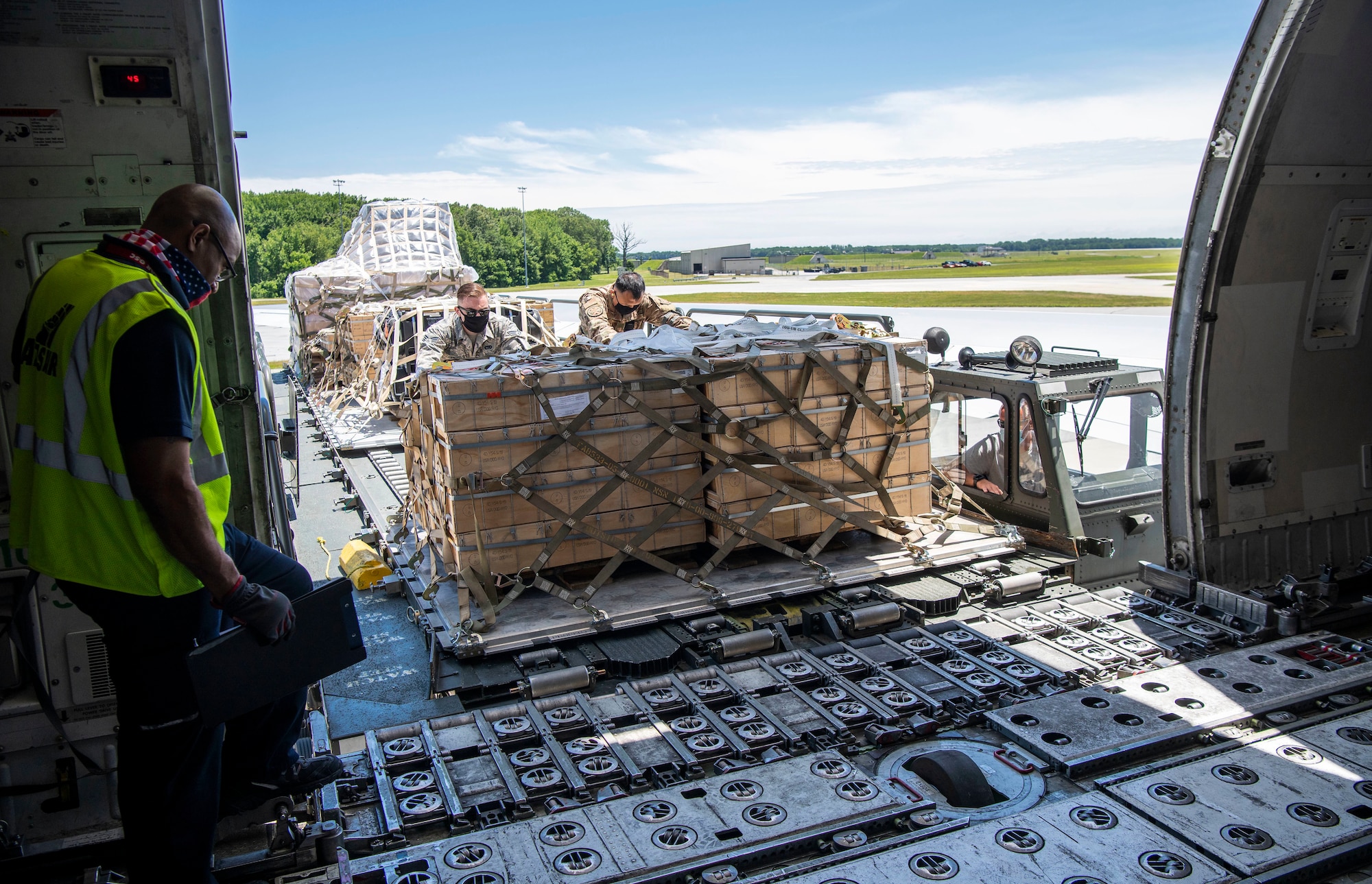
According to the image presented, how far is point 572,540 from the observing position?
6.47 metres

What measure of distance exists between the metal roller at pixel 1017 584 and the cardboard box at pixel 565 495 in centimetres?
210

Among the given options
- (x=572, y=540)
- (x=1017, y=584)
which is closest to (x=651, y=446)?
(x=572, y=540)

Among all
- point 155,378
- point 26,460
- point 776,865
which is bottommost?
point 776,865

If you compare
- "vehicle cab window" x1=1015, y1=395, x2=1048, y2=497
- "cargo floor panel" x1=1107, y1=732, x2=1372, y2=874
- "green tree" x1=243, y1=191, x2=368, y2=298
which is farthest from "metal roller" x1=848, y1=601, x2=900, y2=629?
"green tree" x1=243, y1=191, x2=368, y2=298

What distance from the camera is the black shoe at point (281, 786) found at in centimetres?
379

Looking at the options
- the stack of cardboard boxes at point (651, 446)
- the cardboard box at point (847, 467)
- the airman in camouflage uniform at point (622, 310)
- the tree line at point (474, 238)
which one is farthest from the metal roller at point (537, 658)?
the tree line at point (474, 238)

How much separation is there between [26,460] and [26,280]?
0.82m

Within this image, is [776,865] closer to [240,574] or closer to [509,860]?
[509,860]

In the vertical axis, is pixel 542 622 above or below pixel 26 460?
below

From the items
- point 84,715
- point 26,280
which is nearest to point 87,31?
point 26,280

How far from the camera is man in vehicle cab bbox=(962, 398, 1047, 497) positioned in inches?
290

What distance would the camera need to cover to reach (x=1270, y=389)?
599 centimetres

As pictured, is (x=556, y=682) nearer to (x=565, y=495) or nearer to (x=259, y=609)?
→ (x=565, y=495)

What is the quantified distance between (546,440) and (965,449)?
3.87 metres
